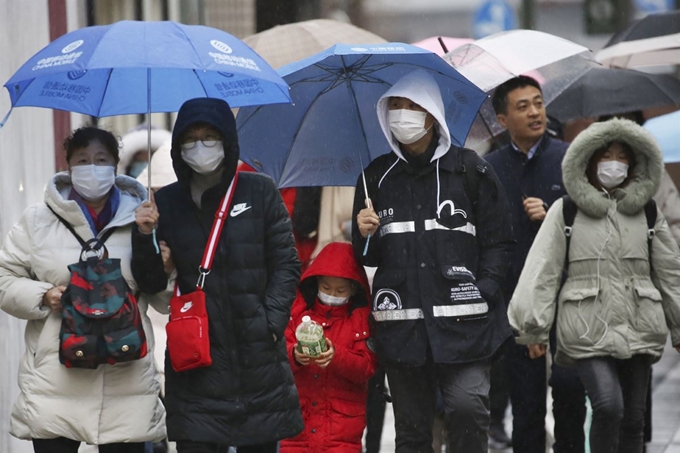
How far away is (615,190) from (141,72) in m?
2.50

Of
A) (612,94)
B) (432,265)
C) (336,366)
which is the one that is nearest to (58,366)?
(336,366)

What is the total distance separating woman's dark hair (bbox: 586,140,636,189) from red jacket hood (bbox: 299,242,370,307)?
133cm

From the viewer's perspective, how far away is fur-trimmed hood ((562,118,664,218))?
748cm

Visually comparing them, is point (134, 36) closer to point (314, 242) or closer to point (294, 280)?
point (294, 280)

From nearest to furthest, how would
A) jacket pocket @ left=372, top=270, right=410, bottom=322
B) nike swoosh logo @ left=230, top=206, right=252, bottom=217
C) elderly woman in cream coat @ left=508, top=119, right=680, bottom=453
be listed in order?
1. nike swoosh logo @ left=230, top=206, right=252, bottom=217
2. jacket pocket @ left=372, top=270, right=410, bottom=322
3. elderly woman in cream coat @ left=508, top=119, right=680, bottom=453

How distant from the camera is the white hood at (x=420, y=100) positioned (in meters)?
7.01

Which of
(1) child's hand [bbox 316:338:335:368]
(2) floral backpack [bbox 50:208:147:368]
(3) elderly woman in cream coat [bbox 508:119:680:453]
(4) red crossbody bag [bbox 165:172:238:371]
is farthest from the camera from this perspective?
(3) elderly woman in cream coat [bbox 508:119:680:453]

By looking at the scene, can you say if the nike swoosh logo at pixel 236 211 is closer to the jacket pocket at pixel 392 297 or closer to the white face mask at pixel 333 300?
the jacket pocket at pixel 392 297

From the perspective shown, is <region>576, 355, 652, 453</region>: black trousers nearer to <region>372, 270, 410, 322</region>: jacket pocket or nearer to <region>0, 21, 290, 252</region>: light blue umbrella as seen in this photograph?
<region>372, 270, 410, 322</region>: jacket pocket

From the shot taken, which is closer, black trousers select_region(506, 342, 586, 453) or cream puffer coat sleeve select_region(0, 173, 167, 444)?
cream puffer coat sleeve select_region(0, 173, 167, 444)

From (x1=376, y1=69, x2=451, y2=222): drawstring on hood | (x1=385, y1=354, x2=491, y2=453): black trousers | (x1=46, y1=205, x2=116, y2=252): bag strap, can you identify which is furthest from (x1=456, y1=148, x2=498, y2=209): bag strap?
(x1=46, y1=205, x2=116, y2=252): bag strap

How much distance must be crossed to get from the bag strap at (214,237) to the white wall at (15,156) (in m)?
2.21

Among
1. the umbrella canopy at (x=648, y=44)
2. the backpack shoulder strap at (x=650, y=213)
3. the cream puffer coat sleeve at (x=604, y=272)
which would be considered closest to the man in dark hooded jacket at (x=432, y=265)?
the cream puffer coat sleeve at (x=604, y=272)

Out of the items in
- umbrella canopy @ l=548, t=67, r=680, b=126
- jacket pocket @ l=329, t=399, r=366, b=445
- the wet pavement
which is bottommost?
the wet pavement
